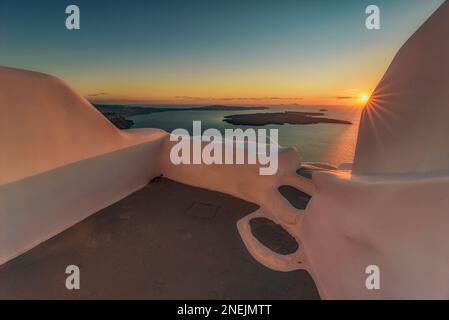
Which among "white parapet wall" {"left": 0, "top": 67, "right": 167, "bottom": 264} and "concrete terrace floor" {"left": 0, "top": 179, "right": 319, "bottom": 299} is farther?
"white parapet wall" {"left": 0, "top": 67, "right": 167, "bottom": 264}

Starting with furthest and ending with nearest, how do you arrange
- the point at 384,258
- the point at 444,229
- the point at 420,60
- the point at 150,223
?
the point at 150,223 → the point at 420,60 → the point at 384,258 → the point at 444,229

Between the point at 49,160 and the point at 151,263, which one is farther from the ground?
the point at 49,160

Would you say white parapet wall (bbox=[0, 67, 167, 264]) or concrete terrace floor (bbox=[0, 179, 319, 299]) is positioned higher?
white parapet wall (bbox=[0, 67, 167, 264])

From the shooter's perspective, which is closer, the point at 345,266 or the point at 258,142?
the point at 345,266

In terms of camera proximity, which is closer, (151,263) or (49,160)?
(151,263)

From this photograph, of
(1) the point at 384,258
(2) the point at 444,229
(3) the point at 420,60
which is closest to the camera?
(2) the point at 444,229

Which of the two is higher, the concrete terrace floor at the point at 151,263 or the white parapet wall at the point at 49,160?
the white parapet wall at the point at 49,160

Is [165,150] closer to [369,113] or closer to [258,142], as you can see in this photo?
[258,142]
